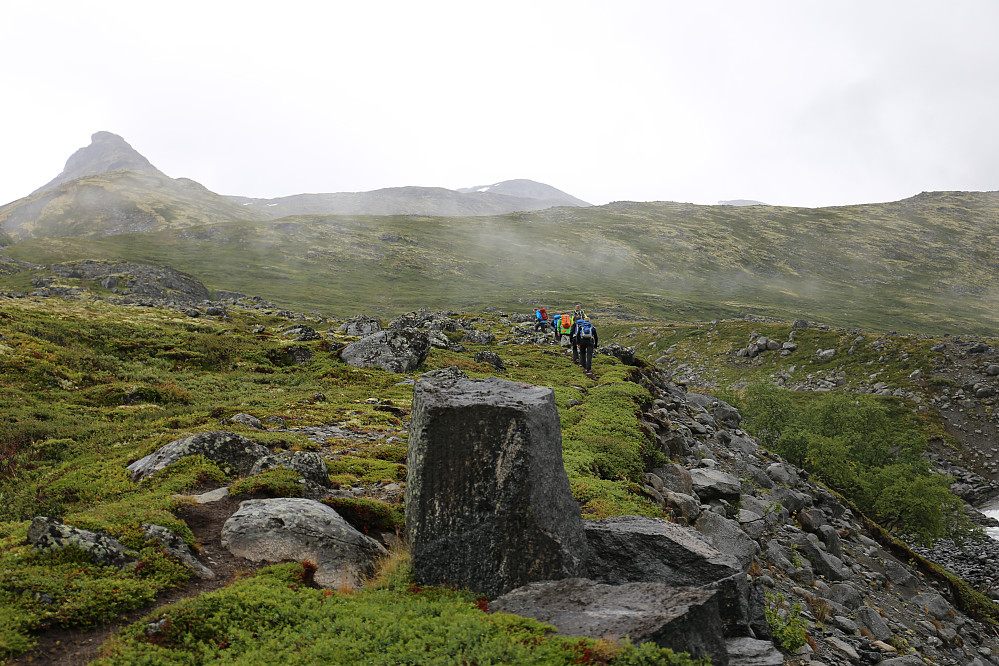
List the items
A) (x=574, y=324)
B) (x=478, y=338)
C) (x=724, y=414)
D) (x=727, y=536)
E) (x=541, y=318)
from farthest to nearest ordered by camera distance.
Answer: (x=541, y=318), (x=478, y=338), (x=574, y=324), (x=724, y=414), (x=727, y=536)

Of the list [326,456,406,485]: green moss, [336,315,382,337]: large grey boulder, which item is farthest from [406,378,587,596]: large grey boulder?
[336,315,382,337]: large grey boulder

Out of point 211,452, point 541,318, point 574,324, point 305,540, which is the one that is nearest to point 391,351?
point 574,324

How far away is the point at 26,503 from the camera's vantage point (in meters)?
13.3

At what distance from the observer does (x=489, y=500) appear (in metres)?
10.0

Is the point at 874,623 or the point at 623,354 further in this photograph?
the point at 623,354

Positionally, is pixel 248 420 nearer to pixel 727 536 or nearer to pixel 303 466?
pixel 303 466

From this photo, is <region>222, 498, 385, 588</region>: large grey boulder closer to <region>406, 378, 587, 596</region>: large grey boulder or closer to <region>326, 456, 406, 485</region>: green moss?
<region>406, 378, 587, 596</region>: large grey boulder

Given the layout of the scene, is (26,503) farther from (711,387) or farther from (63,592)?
(711,387)

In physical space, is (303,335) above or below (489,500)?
below

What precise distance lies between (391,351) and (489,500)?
97.5 ft

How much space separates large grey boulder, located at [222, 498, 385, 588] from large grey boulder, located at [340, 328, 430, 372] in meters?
25.4

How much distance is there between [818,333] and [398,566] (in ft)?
269

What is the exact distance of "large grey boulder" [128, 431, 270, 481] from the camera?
15.4 meters

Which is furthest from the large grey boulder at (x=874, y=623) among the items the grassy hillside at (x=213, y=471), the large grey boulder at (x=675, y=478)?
the grassy hillside at (x=213, y=471)
